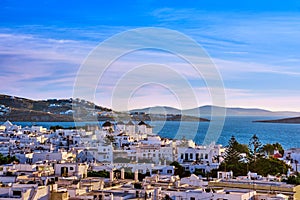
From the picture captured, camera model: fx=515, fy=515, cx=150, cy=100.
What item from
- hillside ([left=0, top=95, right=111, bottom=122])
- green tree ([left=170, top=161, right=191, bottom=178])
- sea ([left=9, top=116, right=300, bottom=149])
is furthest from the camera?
hillside ([left=0, top=95, right=111, bottom=122])

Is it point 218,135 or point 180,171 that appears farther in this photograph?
point 218,135

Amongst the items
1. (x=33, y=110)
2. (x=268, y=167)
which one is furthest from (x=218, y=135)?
(x=268, y=167)

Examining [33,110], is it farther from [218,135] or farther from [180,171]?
[180,171]

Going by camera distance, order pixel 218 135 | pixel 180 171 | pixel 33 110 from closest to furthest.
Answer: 1. pixel 180 171
2. pixel 218 135
3. pixel 33 110

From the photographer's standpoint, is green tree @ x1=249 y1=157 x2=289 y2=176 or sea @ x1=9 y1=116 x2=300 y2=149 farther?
sea @ x1=9 y1=116 x2=300 y2=149

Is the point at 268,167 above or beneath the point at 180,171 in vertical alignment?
above

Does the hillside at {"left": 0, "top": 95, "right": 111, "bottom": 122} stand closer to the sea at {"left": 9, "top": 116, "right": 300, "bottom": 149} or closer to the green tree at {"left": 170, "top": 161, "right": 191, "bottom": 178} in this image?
the sea at {"left": 9, "top": 116, "right": 300, "bottom": 149}

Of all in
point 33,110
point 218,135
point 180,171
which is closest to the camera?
point 180,171

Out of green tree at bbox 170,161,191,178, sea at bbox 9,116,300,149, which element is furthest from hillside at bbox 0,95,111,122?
green tree at bbox 170,161,191,178

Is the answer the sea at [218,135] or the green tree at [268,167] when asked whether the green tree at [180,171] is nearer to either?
the green tree at [268,167]

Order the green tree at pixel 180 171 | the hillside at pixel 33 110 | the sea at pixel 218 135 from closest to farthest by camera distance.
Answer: the green tree at pixel 180 171, the sea at pixel 218 135, the hillside at pixel 33 110

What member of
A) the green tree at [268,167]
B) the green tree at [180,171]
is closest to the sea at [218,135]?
the green tree at [180,171]

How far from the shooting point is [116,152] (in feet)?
63.7

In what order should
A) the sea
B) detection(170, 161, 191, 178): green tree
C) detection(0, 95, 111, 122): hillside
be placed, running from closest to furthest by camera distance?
1. detection(170, 161, 191, 178): green tree
2. the sea
3. detection(0, 95, 111, 122): hillside
